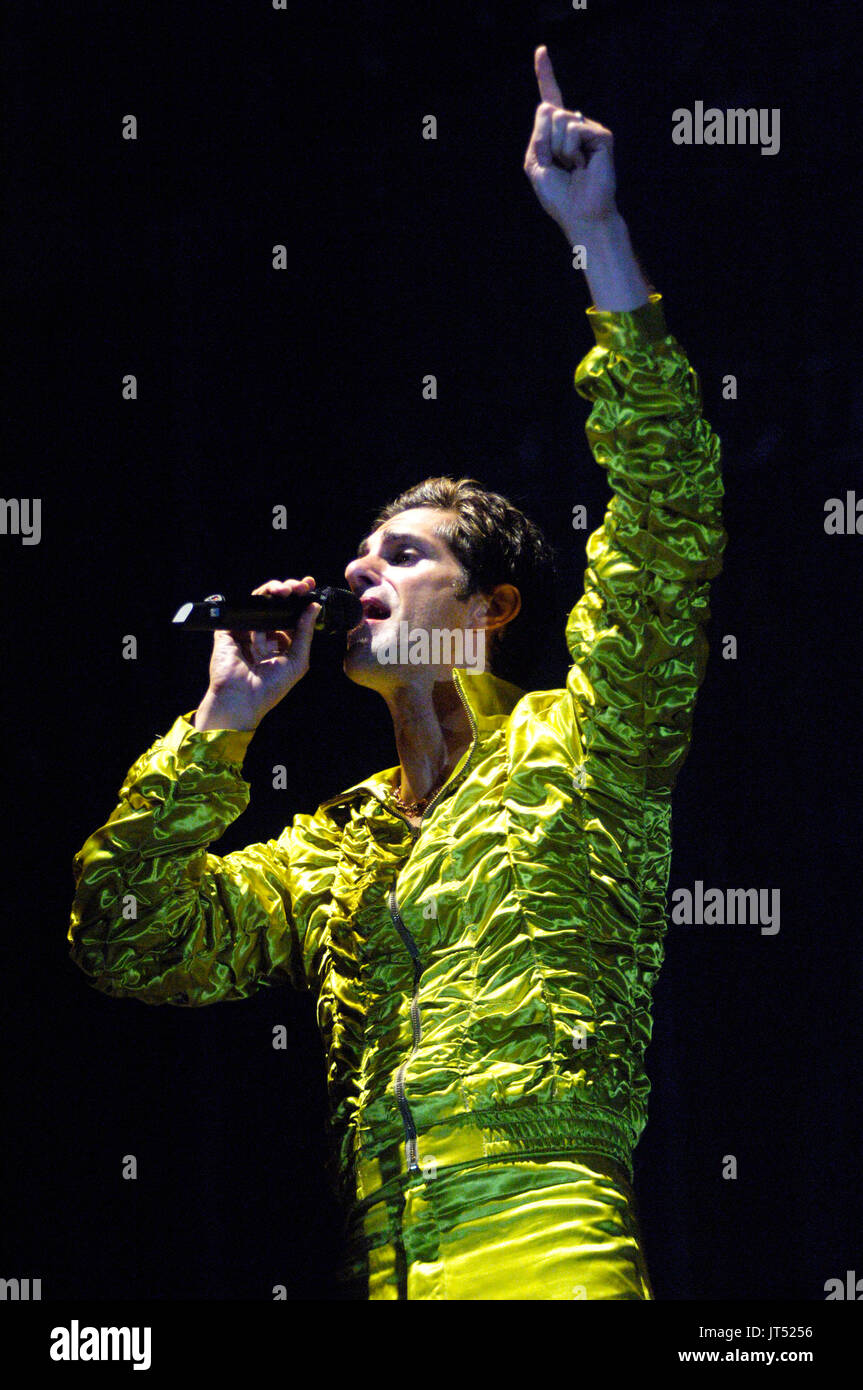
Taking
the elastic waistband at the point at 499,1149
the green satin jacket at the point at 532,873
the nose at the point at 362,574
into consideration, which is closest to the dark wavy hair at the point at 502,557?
the nose at the point at 362,574

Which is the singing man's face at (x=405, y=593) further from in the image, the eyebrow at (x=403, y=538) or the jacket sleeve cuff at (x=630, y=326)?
the jacket sleeve cuff at (x=630, y=326)

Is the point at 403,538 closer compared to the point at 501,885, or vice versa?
the point at 501,885

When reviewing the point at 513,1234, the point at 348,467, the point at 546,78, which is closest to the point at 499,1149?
the point at 513,1234

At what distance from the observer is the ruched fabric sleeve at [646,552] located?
1.84m

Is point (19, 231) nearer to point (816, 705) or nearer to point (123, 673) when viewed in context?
point (123, 673)

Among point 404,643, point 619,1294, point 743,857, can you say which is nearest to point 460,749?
point 404,643

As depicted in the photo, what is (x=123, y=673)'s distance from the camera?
272 cm

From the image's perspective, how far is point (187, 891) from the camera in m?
2.10

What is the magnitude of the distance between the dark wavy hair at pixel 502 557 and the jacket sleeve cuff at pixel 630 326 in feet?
1.65

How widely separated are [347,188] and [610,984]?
1.53 m

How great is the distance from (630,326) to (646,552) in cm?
25

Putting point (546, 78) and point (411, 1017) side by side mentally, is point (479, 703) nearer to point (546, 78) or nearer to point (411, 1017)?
point (411, 1017)

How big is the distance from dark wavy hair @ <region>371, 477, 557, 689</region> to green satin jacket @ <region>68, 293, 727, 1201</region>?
9.3 inches

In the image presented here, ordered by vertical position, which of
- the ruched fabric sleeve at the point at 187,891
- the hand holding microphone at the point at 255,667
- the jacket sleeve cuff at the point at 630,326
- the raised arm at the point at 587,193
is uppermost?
the raised arm at the point at 587,193
